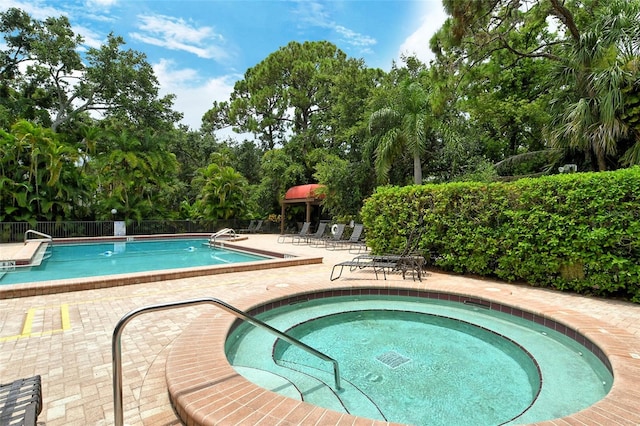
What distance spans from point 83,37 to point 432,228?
30.6m

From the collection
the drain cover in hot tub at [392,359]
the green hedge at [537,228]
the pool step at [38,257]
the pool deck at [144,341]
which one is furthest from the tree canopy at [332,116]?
the drain cover in hot tub at [392,359]

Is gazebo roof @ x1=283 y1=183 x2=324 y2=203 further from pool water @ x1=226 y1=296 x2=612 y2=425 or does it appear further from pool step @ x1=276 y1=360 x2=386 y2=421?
pool step @ x1=276 y1=360 x2=386 y2=421

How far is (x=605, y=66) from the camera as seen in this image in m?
9.95

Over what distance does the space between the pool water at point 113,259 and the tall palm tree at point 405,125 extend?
7.58 m

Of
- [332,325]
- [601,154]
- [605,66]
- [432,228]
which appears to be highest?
[605,66]

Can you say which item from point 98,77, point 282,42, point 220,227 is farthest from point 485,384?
point 282,42

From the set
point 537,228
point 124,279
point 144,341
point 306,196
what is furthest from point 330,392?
point 306,196

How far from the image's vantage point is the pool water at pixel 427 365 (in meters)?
3.21

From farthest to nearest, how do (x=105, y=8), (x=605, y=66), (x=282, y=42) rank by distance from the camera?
1. (x=282, y=42)
2. (x=105, y=8)
3. (x=605, y=66)

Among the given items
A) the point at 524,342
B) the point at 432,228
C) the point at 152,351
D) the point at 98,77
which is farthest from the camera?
the point at 98,77

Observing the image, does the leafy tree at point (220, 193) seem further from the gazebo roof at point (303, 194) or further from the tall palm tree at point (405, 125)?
the tall palm tree at point (405, 125)

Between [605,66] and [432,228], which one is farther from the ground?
[605,66]

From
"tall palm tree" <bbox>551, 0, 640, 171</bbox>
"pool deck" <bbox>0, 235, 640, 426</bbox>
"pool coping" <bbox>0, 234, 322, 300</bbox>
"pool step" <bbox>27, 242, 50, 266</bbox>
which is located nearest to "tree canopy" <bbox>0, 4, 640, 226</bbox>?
Result: "tall palm tree" <bbox>551, 0, 640, 171</bbox>

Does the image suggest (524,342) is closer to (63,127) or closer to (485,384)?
(485,384)
